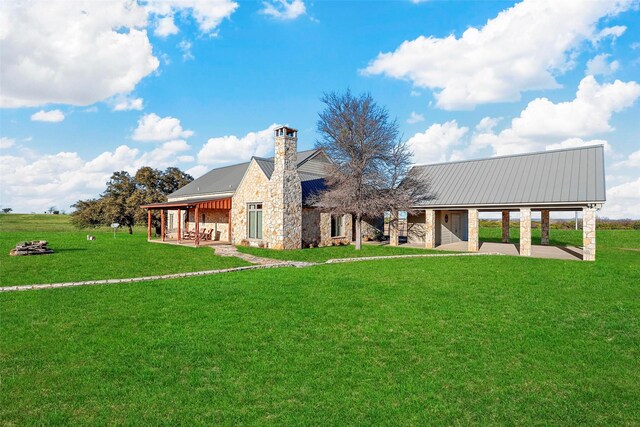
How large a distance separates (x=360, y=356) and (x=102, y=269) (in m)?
12.1

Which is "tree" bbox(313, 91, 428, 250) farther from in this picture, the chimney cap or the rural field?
the rural field

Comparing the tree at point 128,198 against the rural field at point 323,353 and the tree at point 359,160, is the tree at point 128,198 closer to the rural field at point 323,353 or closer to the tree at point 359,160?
the tree at point 359,160

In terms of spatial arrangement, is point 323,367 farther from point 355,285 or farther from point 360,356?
point 355,285

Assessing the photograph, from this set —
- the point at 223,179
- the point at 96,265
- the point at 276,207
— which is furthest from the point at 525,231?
the point at 223,179

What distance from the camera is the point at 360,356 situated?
5.92 meters

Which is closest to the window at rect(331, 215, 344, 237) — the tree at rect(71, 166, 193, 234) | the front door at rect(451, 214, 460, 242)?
the front door at rect(451, 214, 460, 242)

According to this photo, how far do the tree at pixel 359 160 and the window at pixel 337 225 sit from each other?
6.28 ft

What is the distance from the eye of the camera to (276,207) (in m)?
22.3

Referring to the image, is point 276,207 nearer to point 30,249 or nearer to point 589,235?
point 30,249

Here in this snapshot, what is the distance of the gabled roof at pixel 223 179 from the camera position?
28.2m

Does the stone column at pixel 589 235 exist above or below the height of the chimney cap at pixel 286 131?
below

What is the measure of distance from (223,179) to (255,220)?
9739 millimetres

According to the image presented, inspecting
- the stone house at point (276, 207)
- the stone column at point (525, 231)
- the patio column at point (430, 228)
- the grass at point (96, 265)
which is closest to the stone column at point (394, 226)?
the patio column at point (430, 228)

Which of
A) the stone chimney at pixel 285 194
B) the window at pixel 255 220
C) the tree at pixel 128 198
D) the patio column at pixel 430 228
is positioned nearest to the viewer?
the stone chimney at pixel 285 194
